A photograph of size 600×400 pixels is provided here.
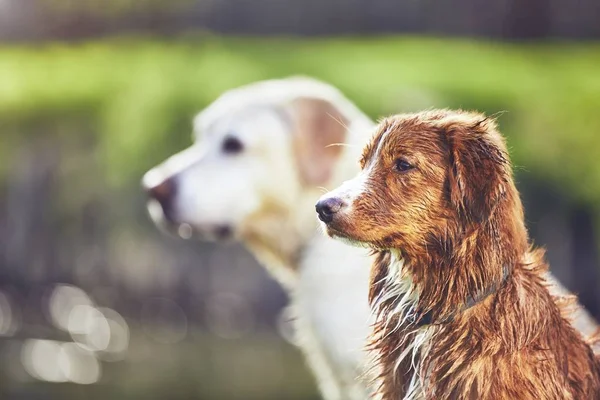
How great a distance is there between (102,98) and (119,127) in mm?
309

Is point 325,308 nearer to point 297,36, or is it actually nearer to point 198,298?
point 297,36

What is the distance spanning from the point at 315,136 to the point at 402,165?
771 millimetres

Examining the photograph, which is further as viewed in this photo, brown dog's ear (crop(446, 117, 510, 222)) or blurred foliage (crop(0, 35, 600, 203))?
blurred foliage (crop(0, 35, 600, 203))

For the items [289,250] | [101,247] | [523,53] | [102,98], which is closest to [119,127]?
[102,98]

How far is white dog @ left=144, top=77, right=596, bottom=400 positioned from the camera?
1.85 m

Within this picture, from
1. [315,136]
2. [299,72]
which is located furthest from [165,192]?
[299,72]

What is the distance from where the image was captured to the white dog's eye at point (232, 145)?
2082 mm

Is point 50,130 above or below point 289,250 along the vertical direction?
above

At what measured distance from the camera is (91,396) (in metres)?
4.86

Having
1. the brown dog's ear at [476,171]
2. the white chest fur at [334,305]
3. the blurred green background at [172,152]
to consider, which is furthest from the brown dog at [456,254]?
the blurred green background at [172,152]

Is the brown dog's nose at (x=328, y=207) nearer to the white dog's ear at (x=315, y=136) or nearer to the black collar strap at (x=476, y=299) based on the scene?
the black collar strap at (x=476, y=299)

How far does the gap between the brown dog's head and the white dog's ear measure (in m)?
0.69

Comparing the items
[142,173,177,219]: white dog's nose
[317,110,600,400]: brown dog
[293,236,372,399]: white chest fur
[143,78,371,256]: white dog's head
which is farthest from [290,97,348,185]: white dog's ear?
[317,110,600,400]: brown dog

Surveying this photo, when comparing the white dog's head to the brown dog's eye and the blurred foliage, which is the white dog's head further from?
the brown dog's eye
